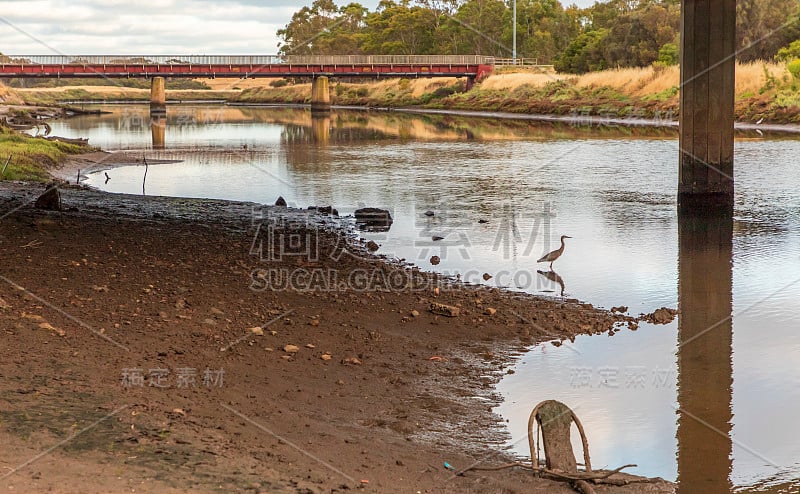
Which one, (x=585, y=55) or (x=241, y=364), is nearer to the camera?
(x=241, y=364)

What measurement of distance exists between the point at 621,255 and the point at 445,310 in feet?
20.6

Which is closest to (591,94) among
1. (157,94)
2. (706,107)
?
(157,94)

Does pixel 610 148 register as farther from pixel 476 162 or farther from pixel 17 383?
pixel 17 383

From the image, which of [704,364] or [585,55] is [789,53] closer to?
[585,55]

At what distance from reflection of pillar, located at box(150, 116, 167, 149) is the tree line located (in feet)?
114

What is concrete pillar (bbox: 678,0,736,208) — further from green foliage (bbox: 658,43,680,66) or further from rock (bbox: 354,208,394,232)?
green foliage (bbox: 658,43,680,66)

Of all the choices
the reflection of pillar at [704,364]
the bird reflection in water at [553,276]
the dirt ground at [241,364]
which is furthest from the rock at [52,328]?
the bird reflection in water at [553,276]

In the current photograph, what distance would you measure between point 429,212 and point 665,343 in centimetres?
1121

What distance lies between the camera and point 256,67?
9644cm

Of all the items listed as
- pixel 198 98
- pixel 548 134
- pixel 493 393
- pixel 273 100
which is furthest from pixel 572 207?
pixel 198 98

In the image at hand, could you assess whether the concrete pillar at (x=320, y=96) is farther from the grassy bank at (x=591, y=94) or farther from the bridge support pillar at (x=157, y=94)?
the bridge support pillar at (x=157, y=94)

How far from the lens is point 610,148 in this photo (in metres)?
41.1

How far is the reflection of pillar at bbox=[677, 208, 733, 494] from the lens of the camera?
7.92 meters

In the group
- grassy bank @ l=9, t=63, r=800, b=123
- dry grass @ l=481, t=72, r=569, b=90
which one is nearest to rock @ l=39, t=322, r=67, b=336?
grassy bank @ l=9, t=63, r=800, b=123
